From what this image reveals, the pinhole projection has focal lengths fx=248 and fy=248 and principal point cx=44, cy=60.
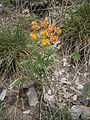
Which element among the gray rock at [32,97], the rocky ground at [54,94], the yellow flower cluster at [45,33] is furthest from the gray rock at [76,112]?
the yellow flower cluster at [45,33]

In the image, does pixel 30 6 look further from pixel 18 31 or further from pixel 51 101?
pixel 51 101

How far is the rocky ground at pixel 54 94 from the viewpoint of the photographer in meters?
2.84

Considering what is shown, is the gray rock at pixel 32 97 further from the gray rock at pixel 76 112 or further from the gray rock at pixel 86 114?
the gray rock at pixel 86 114

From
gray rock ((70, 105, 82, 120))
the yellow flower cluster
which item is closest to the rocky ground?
gray rock ((70, 105, 82, 120))

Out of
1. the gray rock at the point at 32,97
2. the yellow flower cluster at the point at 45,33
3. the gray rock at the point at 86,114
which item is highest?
the yellow flower cluster at the point at 45,33

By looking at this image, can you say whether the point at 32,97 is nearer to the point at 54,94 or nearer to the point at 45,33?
the point at 54,94

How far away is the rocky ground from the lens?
112 inches

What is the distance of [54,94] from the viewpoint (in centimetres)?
301

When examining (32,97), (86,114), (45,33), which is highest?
(45,33)

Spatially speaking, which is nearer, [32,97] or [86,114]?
[86,114]

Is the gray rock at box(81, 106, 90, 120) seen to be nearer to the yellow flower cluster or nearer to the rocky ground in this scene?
the rocky ground

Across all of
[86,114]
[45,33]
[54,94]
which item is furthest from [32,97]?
[45,33]

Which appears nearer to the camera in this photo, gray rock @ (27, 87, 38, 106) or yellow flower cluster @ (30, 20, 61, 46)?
yellow flower cluster @ (30, 20, 61, 46)

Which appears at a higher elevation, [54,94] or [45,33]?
[45,33]
